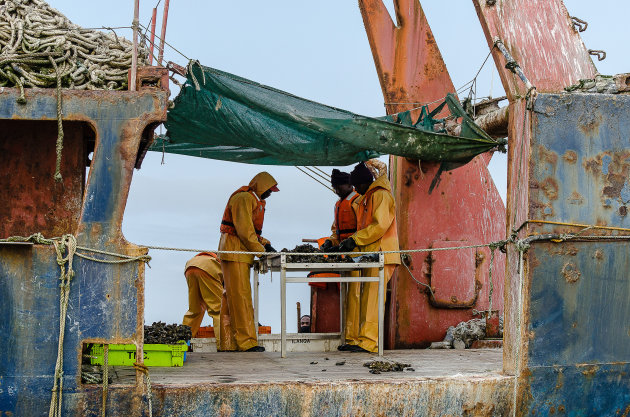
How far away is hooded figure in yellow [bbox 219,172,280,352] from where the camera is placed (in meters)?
9.08

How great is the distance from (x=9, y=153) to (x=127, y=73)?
1.46 m

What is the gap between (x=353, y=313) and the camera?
9.02 m

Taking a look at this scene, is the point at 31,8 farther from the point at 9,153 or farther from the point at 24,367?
the point at 24,367

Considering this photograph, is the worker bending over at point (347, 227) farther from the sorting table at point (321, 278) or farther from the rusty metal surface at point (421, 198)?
the sorting table at point (321, 278)

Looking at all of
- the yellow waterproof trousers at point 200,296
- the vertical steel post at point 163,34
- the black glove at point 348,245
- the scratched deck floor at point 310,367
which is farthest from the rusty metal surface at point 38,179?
the yellow waterproof trousers at point 200,296

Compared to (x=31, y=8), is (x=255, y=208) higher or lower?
lower

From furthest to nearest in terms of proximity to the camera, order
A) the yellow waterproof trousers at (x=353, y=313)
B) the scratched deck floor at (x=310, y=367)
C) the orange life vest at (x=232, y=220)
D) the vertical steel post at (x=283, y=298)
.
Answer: the orange life vest at (x=232, y=220) < the yellow waterproof trousers at (x=353, y=313) < the vertical steel post at (x=283, y=298) < the scratched deck floor at (x=310, y=367)

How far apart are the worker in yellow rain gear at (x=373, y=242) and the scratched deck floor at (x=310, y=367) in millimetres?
299

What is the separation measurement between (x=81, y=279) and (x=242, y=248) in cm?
356

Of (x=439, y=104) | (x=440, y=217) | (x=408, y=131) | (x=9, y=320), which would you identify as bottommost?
(x=9, y=320)

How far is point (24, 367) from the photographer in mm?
5738

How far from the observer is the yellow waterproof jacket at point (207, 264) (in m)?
10.8

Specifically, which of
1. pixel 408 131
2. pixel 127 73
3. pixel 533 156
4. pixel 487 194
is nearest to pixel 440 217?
pixel 487 194

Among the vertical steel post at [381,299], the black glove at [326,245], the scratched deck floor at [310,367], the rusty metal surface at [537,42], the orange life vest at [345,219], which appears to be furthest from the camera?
the orange life vest at [345,219]
